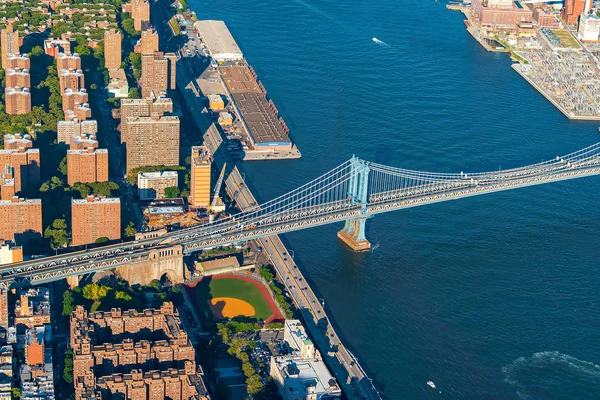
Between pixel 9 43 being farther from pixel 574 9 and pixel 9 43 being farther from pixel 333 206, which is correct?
pixel 574 9

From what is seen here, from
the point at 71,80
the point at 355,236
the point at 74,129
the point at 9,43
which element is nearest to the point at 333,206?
the point at 355,236

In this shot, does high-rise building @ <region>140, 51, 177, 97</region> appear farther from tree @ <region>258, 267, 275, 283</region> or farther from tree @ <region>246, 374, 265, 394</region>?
tree @ <region>246, 374, 265, 394</region>

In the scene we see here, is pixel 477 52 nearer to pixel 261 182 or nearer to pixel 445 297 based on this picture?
pixel 261 182

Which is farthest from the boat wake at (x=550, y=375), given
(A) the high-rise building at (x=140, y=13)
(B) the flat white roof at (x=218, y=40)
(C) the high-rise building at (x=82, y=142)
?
(A) the high-rise building at (x=140, y=13)

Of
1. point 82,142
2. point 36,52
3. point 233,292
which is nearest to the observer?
point 233,292

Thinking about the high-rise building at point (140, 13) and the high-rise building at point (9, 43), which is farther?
the high-rise building at point (140, 13)

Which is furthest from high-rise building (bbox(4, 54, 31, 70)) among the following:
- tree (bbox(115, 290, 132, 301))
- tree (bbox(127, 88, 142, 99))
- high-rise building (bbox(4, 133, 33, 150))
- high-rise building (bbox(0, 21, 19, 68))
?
tree (bbox(115, 290, 132, 301))

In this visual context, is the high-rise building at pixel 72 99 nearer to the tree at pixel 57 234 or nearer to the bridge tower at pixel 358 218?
Answer: the tree at pixel 57 234
